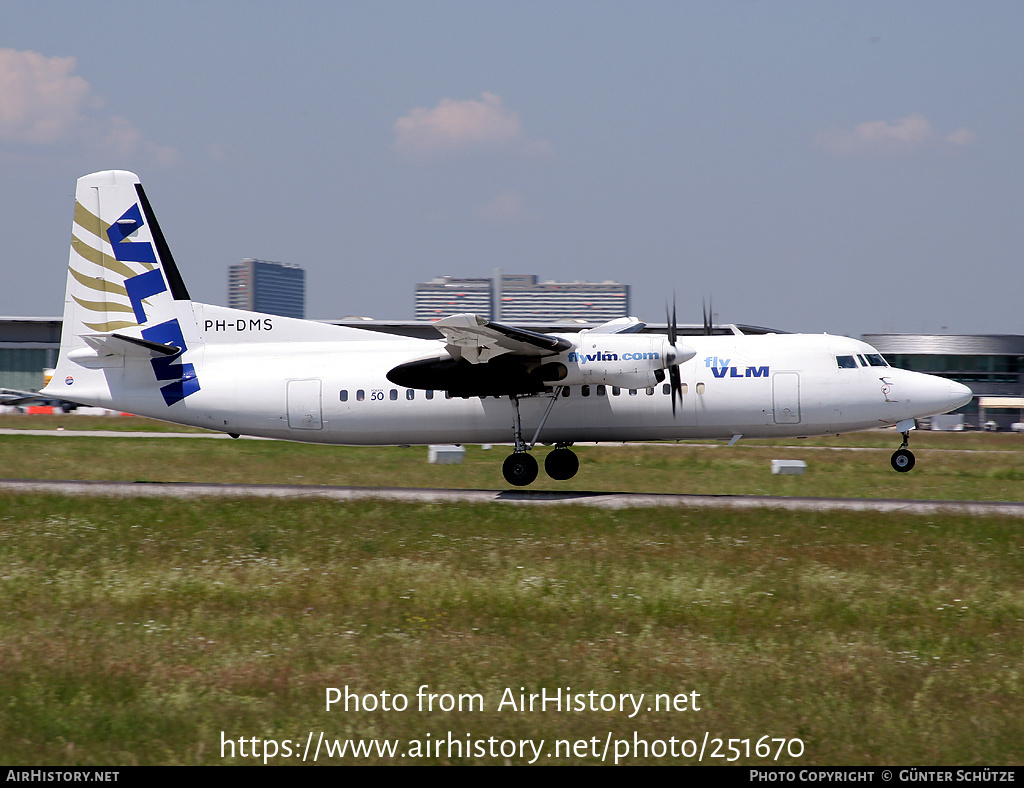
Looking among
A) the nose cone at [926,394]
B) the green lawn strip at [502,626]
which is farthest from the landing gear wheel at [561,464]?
the nose cone at [926,394]

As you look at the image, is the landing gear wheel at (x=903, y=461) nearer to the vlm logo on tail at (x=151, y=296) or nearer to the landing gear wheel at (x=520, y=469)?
the landing gear wheel at (x=520, y=469)

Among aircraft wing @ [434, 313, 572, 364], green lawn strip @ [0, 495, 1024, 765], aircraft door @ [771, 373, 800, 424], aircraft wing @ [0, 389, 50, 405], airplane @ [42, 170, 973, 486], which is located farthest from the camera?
aircraft wing @ [0, 389, 50, 405]

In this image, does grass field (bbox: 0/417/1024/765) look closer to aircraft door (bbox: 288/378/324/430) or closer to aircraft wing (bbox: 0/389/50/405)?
aircraft door (bbox: 288/378/324/430)

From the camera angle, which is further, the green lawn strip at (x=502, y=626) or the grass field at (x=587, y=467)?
the grass field at (x=587, y=467)

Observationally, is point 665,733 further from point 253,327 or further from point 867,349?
point 253,327

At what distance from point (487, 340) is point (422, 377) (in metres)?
2.24

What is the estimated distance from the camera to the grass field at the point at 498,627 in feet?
36.8

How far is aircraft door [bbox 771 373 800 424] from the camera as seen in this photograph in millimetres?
24719

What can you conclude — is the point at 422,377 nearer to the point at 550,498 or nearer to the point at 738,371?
the point at 550,498

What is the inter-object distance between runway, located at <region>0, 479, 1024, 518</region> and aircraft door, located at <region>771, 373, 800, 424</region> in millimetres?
2312

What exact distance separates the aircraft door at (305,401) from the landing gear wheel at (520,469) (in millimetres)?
5258

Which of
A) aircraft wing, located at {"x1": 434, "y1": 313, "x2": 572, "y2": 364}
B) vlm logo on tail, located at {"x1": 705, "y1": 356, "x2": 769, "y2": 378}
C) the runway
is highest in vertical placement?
aircraft wing, located at {"x1": 434, "y1": 313, "x2": 572, "y2": 364}

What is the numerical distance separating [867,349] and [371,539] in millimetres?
14566

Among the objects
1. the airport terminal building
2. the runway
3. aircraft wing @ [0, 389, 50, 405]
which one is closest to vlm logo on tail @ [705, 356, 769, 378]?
the runway
